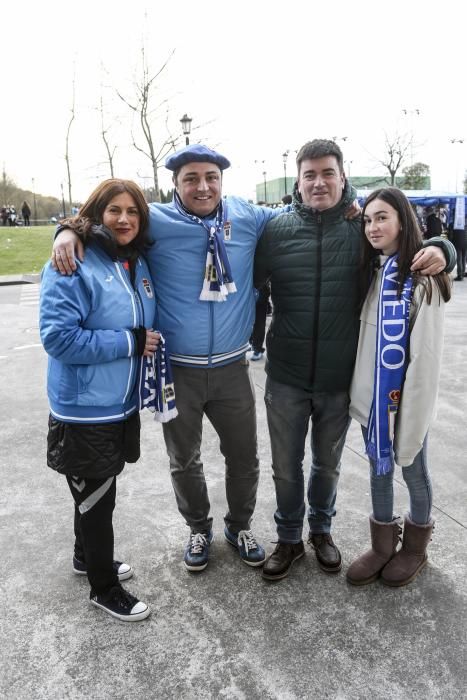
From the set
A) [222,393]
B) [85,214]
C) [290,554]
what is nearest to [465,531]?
[290,554]

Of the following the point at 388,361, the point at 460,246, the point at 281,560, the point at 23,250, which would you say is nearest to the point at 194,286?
the point at 388,361

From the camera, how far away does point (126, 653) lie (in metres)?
2.15

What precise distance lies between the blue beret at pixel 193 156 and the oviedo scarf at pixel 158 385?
80 cm

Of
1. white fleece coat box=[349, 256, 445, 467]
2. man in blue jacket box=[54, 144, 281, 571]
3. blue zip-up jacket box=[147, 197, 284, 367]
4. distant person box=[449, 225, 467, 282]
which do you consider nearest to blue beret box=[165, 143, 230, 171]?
man in blue jacket box=[54, 144, 281, 571]

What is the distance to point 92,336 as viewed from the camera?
2092mm

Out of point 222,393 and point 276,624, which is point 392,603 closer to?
point 276,624

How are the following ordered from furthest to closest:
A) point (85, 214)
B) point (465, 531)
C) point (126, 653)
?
point (465, 531), point (85, 214), point (126, 653)

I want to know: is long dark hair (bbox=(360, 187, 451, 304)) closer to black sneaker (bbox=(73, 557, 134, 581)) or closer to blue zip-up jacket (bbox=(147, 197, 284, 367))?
blue zip-up jacket (bbox=(147, 197, 284, 367))

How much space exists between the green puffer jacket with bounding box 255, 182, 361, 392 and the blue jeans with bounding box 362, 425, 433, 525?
38cm

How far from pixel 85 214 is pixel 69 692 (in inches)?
74.6

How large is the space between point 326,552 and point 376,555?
0.25 metres

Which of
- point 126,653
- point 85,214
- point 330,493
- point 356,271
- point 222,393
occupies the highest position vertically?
point 85,214

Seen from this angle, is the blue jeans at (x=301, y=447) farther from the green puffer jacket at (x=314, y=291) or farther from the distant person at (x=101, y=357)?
the distant person at (x=101, y=357)

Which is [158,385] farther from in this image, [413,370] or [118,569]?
[413,370]
